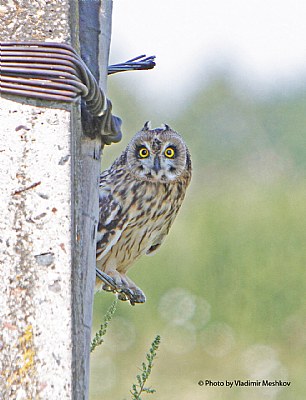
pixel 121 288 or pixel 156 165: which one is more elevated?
pixel 156 165

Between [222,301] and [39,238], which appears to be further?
[222,301]

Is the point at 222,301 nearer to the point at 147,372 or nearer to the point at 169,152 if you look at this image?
the point at 169,152

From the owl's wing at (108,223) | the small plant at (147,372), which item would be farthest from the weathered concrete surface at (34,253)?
the owl's wing at (108,223)

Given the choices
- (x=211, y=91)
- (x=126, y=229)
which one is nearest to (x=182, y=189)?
(x=126, y=229)

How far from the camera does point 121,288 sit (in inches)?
118

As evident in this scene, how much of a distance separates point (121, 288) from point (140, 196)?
101 centimetres

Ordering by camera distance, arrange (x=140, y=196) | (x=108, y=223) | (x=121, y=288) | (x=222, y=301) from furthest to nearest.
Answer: (x=222, y=301), (x=140, y=196), (x=108, y=223), (x=121, y=288)

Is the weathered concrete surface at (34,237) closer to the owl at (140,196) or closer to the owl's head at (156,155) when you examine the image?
the owl at (140,196)

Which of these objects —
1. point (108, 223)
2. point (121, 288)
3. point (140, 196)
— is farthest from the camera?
point (140, 196)

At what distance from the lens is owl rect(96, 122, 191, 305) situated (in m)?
3.84

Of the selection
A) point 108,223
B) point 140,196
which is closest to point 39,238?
point 108,223

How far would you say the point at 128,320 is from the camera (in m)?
8.09

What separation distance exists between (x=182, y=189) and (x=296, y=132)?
7.67 meters

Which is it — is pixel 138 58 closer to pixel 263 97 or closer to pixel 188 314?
pixel 188 314
